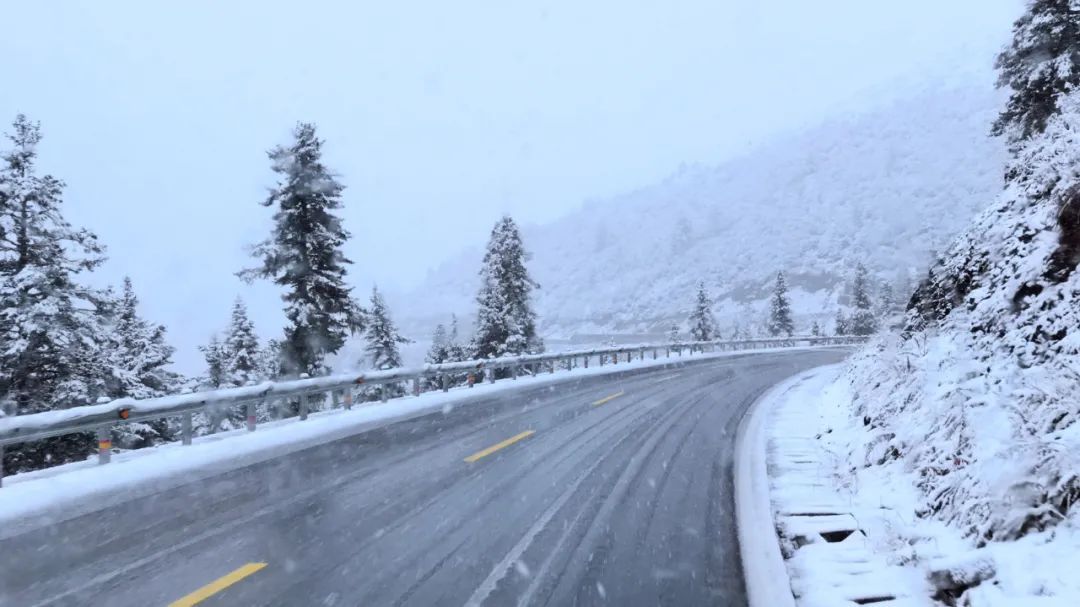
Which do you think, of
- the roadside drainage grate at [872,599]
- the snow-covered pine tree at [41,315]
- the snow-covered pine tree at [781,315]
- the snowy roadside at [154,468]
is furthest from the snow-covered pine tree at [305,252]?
the snow-covered pine tree at [781,315]

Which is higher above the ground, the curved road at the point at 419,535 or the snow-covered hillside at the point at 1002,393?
the snow-covered hillside at the point at 1002,393

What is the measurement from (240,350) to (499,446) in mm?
27856

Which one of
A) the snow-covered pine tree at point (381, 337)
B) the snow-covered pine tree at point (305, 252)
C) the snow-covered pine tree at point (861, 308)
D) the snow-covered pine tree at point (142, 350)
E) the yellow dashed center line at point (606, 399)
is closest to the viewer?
the yellow dashed center line at point (606, 399)

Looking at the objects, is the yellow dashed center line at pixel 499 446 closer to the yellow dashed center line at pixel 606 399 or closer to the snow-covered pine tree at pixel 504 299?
the yellow dashed center line at pixel 606 399

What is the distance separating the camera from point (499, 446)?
995 cm

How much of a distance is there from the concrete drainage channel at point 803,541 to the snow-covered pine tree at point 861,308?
198 ft

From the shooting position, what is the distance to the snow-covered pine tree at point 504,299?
3350 centimetres

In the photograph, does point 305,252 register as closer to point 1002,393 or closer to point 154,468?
point 154,468

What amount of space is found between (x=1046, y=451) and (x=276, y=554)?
6.01m

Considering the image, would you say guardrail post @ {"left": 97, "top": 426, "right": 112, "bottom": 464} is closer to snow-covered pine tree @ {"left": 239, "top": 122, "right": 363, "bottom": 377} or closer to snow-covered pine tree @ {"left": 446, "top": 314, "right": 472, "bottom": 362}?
snow-covered pine tree @ {"left": 239, "top": 122, "right": 363, "bottom": 377}

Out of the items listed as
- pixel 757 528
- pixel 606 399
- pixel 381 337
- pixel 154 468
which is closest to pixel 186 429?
pixel 154 468

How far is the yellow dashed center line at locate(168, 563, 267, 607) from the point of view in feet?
14.1

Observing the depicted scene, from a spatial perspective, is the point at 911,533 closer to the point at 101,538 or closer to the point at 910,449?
the point at 910,449

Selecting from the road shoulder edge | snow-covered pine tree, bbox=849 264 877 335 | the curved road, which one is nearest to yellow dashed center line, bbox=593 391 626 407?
the road shoulder edge
